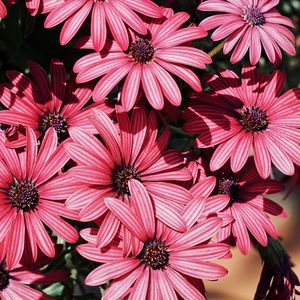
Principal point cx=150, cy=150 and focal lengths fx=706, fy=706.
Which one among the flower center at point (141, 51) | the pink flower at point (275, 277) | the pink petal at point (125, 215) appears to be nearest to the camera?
the pink petal at point (125, 215)

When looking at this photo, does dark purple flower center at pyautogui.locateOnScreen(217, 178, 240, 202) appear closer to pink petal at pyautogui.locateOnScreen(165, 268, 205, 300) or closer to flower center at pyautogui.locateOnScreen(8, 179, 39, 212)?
pink petal at pyautogui.locateOnScreen(165, 268, 205, 300)

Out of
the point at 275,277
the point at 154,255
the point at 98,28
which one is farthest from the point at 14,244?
the point at 275,277

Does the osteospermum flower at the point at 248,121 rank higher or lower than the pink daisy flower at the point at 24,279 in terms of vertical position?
higher

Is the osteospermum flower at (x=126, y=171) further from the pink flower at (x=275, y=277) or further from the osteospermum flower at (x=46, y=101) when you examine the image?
the pink flower at (x=275, y=277)

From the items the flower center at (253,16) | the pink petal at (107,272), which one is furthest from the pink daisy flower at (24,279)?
the flower center at (253,16)

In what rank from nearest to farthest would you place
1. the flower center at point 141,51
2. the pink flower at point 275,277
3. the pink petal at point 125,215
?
the pink petal at point 125,215 → the flower center at point 141,51 → the pink flower at point 275,277

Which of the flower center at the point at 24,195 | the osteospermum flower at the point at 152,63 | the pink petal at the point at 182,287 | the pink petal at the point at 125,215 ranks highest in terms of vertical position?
the osteospermum flower at the point at 152,63

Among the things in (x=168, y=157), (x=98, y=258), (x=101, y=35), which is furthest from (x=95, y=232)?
(x=101, y=35)

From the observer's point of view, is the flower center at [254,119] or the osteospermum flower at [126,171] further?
the flower center at [254,119]
